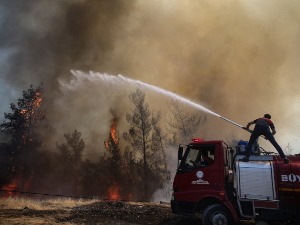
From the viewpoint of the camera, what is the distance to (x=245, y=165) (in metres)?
9.32

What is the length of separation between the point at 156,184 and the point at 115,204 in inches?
1121

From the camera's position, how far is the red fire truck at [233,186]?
8.73m

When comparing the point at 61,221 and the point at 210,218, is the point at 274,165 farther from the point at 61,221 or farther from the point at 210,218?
the point at 61,221

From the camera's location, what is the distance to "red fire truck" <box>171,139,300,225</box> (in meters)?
8.73

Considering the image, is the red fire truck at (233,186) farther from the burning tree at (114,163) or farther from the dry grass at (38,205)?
the burning tree at (114,163)

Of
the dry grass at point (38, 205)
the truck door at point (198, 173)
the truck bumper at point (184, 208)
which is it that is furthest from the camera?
the dry grass at point (38, 205)

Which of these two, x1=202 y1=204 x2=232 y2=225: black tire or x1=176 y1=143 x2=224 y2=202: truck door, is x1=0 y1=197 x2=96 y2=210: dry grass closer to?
x1=176 y1=143 x2=224 y2=202: truck door

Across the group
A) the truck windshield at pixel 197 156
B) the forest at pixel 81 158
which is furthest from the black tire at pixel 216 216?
the forest at pixel 81 158

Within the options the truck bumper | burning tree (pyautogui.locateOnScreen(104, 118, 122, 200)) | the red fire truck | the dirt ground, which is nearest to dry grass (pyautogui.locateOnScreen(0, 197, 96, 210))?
the dirt ground

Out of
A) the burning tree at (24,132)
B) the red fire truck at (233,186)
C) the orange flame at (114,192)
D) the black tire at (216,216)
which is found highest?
the burning tree at (24,132)

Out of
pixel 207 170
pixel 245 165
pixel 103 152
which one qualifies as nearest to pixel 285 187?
pixel 245 165

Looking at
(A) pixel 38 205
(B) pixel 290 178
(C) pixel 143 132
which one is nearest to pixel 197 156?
(B) pixel 290 178

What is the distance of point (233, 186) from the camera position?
374 inches

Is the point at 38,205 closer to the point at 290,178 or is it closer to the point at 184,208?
the point at 184,208
